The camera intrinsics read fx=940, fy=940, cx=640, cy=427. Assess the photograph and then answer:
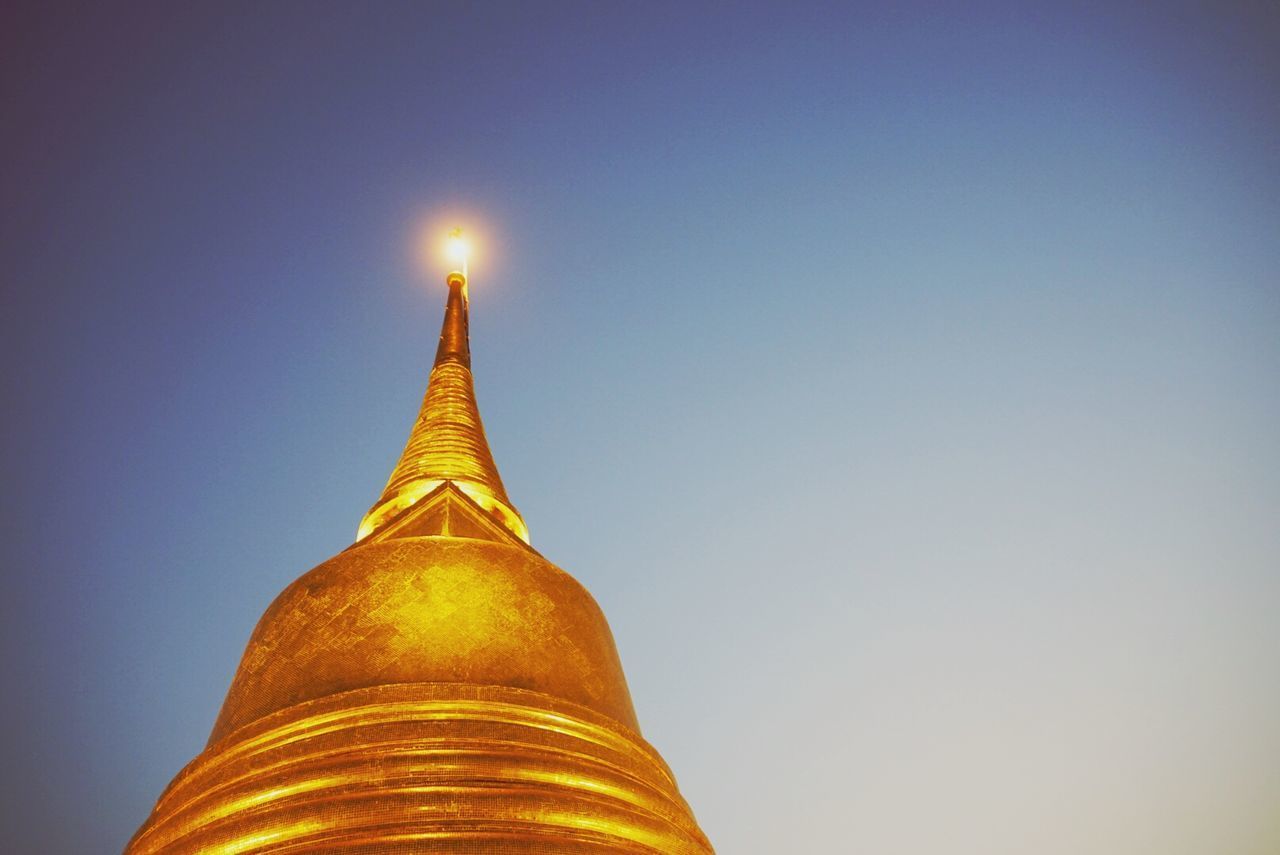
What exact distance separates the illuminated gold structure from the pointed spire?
1874 millimetres

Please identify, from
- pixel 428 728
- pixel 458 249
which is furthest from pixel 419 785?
pixel 458 249

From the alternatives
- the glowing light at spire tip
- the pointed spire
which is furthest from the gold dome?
the glowing light at spire tip

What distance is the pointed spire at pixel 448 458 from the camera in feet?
27.2

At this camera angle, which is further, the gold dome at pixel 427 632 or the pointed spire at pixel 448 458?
the pointed spire at pixel 448 458

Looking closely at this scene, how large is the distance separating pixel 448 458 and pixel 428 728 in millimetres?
4133

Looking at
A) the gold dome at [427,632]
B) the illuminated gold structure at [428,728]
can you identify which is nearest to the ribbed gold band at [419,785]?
the illuminated gold structure at [428,728]

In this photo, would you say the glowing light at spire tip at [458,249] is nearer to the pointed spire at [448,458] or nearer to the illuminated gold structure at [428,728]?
the pointed spire at [448,458]

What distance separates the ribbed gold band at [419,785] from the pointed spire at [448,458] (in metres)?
3.02

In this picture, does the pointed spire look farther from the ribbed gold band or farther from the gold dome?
the ribbed gold band

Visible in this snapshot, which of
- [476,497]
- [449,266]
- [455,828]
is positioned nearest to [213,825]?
[455,828]

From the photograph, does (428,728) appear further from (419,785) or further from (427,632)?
(427,632)

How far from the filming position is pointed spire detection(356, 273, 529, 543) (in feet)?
27.2

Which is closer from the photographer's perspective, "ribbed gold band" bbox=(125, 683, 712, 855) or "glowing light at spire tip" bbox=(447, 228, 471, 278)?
"ribbed gold band" bbox=(125, 683, 712, 855)

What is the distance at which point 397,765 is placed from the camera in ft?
15.0
